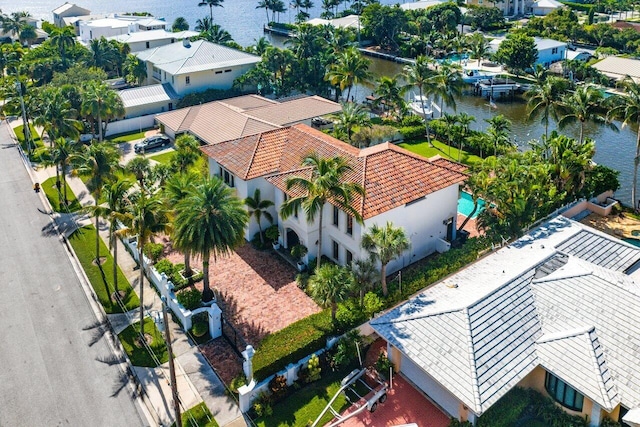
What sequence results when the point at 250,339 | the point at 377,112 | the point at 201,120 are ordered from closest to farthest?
the point at 250,339, the point at 201,120, the point at 377,112

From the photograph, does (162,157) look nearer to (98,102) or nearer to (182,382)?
(98,102)

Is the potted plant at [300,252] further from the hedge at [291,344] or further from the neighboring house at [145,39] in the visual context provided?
the neighboring house at [145,39]

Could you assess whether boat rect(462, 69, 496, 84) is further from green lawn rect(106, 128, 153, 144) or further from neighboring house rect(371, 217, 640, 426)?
neighboring house rect(371, 217, 640, 426)

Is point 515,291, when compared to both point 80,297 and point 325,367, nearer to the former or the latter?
point 325,367

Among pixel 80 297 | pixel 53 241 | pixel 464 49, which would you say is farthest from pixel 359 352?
pixel 464 49

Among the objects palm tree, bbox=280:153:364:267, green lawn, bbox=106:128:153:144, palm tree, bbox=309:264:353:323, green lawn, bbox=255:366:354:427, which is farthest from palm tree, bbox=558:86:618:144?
green lawn, bbox=106:128:153:144

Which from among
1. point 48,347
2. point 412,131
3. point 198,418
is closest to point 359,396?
point 198,418
